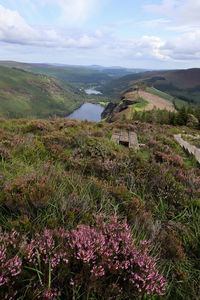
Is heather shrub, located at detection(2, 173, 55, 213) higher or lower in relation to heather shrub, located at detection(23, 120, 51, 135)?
higher

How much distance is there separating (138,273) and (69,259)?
689 millimetres

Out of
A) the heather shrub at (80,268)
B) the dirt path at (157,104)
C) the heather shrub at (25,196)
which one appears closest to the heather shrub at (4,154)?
the heather shrub at (25,196)

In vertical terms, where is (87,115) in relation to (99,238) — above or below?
below

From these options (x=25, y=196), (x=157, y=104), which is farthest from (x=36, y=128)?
(x=157, y=104)

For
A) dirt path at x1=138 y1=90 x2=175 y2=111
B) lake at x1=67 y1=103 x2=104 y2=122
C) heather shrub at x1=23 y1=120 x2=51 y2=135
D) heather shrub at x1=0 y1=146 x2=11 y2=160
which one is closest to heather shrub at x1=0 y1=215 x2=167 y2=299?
heather shrub at x1=0 y1=146 x2=11 y2=160

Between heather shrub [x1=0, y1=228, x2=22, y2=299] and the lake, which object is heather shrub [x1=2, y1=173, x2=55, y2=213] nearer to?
heather shrub [x1=0, y1=228, x2=22, y2=299]

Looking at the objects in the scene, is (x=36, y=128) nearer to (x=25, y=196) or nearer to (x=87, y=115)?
(x=25, y=196)

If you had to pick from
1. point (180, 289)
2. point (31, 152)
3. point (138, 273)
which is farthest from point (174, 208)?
point (31, 152)

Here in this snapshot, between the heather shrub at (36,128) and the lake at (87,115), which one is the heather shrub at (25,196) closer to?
the heather shrub at (36,128)

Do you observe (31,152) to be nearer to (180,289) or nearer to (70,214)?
(70,214)

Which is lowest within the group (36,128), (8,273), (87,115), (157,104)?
(87,115)

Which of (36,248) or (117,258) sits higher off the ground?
(36,248)

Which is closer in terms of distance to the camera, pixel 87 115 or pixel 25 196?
pixel 25 196

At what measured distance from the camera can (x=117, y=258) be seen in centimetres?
176
